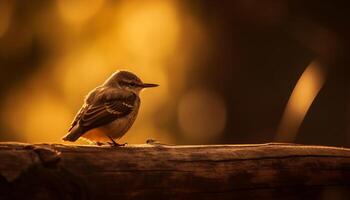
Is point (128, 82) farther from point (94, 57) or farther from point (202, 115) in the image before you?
point (202, 115)

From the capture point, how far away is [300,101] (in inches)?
264

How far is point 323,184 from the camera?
405 centimetres

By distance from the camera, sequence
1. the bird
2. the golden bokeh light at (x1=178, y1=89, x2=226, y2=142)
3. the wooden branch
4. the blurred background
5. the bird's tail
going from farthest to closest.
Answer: the golden bokeh light at (x1=178, y1=89, x2=226, y2=142)
the blurred background
the bird
the bird's tail
the wooden branch

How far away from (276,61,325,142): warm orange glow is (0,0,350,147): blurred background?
0.04 feet

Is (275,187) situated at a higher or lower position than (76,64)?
lower

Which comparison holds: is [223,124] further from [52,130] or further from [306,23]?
[52,130]

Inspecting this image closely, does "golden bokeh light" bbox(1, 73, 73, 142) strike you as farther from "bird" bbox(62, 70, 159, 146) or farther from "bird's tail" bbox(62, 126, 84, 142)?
"bird's tail" bbox(62, 126, 84, 142)

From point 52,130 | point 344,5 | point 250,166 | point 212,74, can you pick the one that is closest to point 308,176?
point 250,166

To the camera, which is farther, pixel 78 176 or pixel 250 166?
pixel 250 166

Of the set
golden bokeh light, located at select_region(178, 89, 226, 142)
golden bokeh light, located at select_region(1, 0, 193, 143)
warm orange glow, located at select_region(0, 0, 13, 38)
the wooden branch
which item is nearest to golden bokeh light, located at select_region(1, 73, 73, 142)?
golden bokeh light, located at select_region(1, 0, 193, 143)

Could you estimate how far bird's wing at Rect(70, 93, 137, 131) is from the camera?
4848mm

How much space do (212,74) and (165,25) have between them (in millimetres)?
1029

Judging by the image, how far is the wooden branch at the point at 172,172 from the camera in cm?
314

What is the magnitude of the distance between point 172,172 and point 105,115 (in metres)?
1.62
